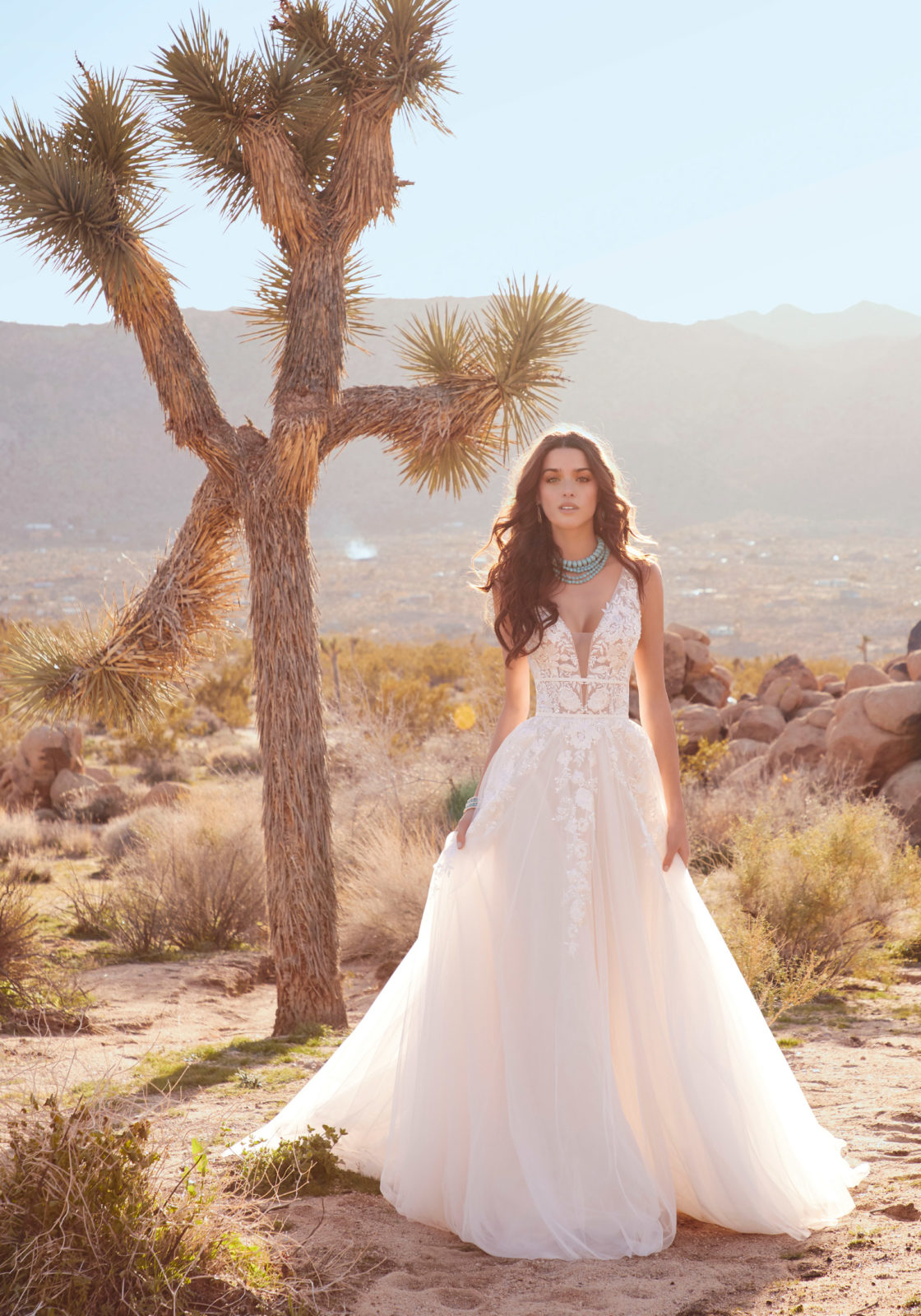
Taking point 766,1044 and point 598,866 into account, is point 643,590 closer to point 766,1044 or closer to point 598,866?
point 598,866

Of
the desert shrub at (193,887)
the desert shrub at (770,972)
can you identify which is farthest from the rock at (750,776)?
the desert shrub at (193,887)

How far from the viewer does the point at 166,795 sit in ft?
40.6

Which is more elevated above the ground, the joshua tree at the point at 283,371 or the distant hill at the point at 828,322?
the distant hill at the point at 828,322

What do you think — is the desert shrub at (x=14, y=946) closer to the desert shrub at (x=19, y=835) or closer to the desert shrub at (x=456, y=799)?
the desert shrub at (x=456, y=799)

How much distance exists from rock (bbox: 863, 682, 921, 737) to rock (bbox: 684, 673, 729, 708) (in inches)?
137

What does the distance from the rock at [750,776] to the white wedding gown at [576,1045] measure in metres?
7.53

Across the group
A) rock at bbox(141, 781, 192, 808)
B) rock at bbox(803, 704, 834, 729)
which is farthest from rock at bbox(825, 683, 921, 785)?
rock at bbox(141, 781, 192, 808)

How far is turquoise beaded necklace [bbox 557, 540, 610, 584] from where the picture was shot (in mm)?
3391

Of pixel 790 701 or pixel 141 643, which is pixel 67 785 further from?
pixel 790 701

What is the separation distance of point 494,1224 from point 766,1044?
859mm

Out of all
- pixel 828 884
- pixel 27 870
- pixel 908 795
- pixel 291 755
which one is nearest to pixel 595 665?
pixel 291 755

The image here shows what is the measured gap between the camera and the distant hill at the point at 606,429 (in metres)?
57.4

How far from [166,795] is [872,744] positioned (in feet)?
24.0

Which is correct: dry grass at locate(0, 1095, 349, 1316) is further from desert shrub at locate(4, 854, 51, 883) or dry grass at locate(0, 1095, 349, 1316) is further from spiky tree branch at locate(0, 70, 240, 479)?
desert shrub at locate(4, 854, 51, 883)
